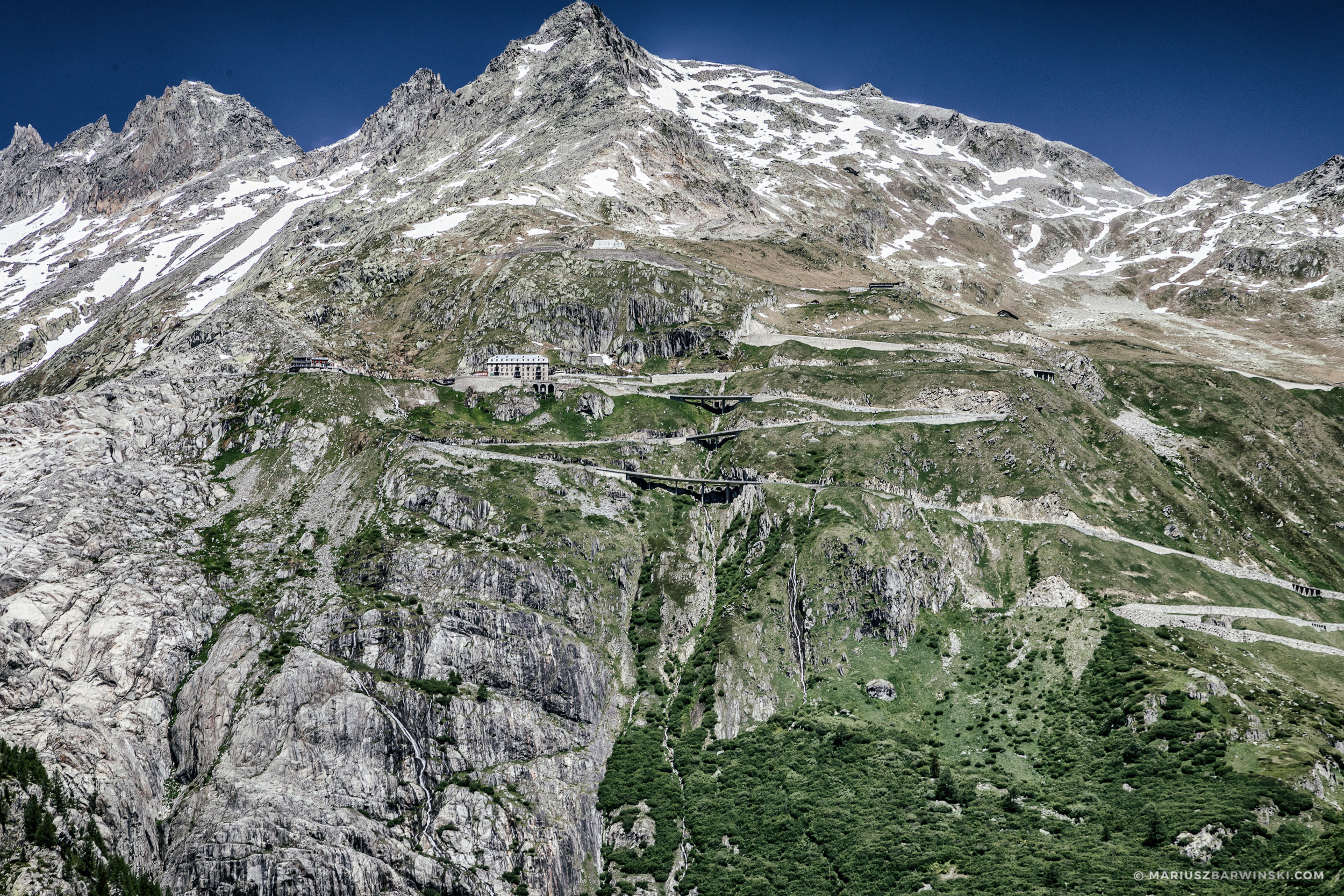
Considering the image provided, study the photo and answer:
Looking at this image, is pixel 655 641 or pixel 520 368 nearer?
pixel 655 641

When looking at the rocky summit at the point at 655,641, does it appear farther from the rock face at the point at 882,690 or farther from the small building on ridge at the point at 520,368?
the small building on ridge at the point at 520,368

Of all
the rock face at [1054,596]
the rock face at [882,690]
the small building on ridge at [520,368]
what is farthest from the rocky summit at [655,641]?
the small building on ridge at [520,368]

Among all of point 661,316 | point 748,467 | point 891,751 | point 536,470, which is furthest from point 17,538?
point 661,316

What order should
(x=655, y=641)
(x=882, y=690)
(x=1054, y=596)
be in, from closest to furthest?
(x=882, y=690)
(x=1054, y=596)
(x=655, y=641)

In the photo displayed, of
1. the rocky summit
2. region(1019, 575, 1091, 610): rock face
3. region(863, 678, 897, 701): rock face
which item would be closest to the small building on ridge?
the rocky summit

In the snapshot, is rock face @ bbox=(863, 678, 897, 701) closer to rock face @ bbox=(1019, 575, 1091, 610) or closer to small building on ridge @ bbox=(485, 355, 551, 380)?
rock face @ bbox=(1019, 575, 1091, 610)

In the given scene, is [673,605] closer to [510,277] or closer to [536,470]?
[536,470]

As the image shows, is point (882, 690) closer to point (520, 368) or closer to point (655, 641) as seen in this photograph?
point (655, 641)

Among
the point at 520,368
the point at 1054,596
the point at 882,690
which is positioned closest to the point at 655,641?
the point at 882,690

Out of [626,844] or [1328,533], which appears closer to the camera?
[626,844]

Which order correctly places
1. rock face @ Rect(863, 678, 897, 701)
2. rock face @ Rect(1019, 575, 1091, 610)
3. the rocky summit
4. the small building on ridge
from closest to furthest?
the rocky summit, rock face @ Rect(863, 678, 897, 701), rock face @ Rect(1019, 575, 1091, 610), the small building on ridge

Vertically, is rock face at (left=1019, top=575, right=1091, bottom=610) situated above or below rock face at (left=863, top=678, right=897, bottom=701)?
above
